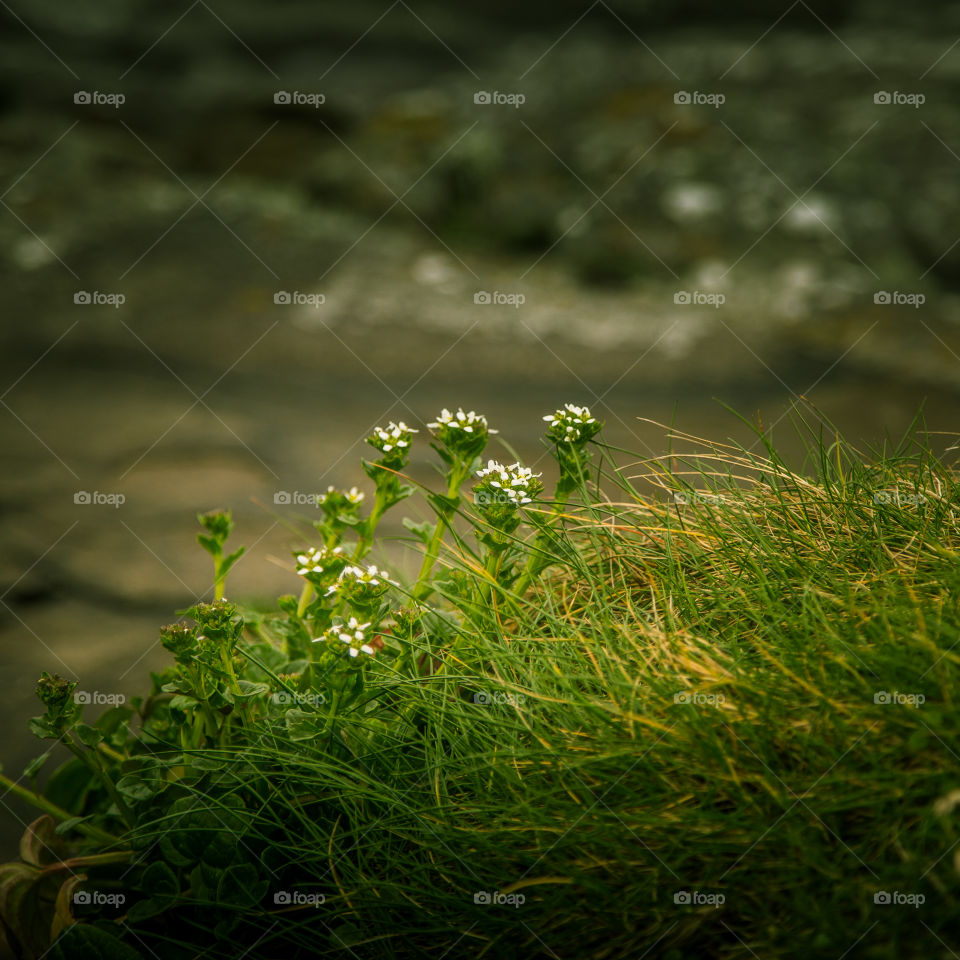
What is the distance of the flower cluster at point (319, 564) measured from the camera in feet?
4.74

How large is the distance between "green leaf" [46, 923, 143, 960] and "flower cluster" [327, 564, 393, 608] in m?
0.54

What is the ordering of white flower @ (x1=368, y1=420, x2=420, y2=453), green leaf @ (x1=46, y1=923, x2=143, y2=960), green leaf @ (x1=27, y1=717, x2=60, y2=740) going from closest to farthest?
1. green leaf @ (x1=46, y1=923, x2=143, y2=960)
2. green leaf @ (x1=27, y1=717, x2=60, y2=740)
3. white flower @ (x1=368, y1=420, x2=420, y2=453)

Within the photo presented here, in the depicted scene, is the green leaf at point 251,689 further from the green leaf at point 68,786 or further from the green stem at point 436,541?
the green leaf at point 68,786

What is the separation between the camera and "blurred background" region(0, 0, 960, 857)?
313 centimetres

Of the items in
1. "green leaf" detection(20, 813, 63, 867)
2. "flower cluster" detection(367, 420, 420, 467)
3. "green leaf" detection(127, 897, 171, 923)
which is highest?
"flower cluster" detection(367, 420, 420, 467)

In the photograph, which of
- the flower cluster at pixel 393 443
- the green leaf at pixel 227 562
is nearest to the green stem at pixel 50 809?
the green leaf at pixel 227 562

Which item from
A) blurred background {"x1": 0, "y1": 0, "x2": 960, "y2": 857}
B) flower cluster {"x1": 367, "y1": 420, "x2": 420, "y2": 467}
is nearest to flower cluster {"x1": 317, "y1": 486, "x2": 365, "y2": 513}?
flower cluster {"x1": 367, "y1": 420, "x2": 420, "y2": 467}

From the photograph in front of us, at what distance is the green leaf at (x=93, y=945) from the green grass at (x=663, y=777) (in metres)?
0.06

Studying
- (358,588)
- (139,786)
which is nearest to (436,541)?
(358,588)

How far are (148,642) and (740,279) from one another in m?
3.24

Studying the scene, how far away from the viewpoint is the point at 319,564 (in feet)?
4.83

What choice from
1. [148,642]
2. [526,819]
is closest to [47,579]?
[148,642]

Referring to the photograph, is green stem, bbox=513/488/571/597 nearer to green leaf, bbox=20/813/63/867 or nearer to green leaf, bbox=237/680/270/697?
green leaf, bbox=237/680/270/697

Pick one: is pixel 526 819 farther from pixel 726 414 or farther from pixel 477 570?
pixel 726 414
